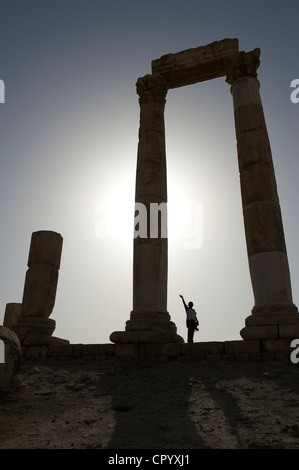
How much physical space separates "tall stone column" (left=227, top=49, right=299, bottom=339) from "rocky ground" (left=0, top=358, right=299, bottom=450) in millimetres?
1791

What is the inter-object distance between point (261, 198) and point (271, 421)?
839 cm

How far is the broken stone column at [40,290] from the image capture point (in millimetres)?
14945

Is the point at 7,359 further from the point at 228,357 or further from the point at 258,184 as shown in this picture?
the point at 258,184

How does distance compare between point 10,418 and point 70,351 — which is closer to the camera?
point 10,418

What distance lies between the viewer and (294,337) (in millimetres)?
11133

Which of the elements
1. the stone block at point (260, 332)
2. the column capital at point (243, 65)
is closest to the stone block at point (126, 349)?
the stone block at point (260, 332)

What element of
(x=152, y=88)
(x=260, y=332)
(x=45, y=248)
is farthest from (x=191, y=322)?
(x=152, y=88)

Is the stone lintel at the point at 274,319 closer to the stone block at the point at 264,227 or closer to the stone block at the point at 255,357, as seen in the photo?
the stone block at the point at 255,357

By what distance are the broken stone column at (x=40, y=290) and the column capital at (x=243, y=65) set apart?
10.4 metres

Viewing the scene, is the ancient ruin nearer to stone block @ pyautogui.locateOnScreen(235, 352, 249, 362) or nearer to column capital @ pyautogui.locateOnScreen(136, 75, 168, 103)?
column capital @ pyautogui.locateOnScreen(136, 75, 168, 103)

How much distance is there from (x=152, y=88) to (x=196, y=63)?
2260 mm

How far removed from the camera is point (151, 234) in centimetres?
1441

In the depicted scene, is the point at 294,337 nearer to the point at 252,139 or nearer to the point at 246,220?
the point at 246,220
